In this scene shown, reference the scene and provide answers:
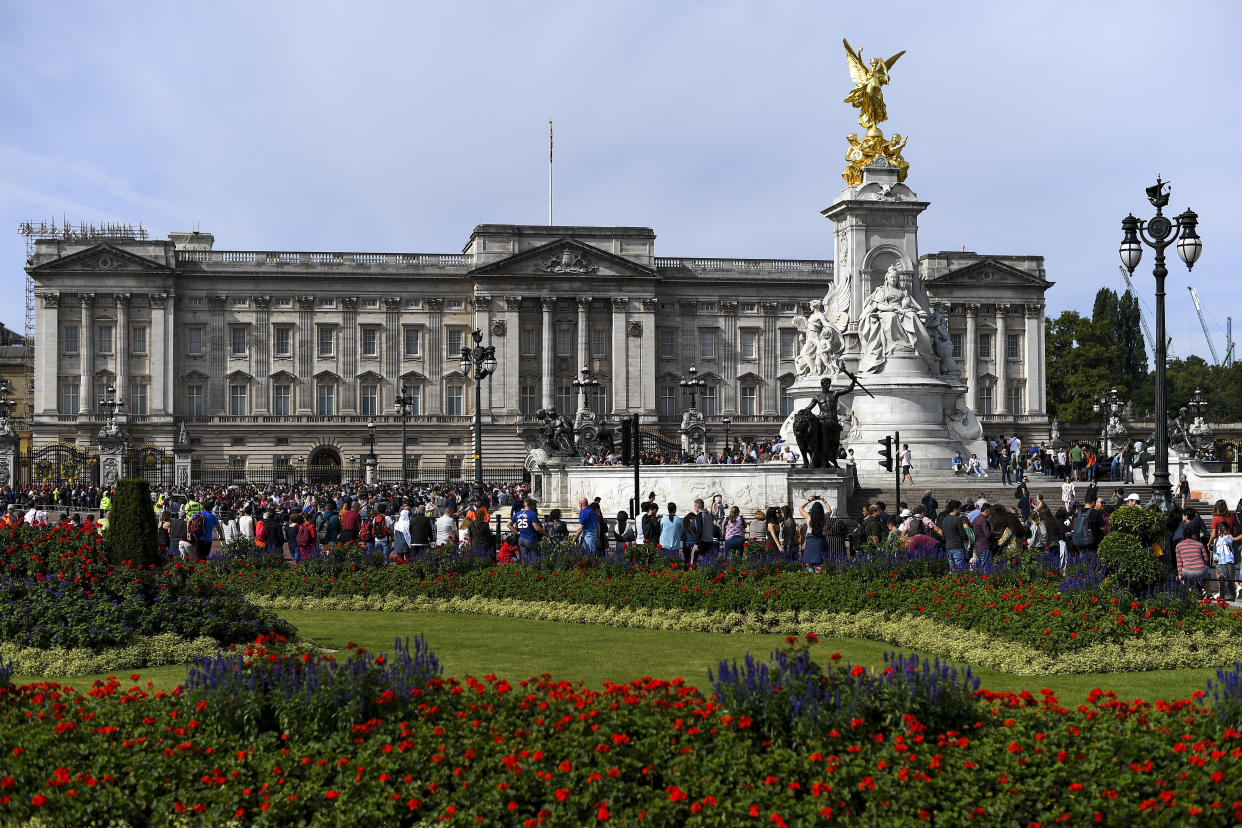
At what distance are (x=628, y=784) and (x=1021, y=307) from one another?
83.4m

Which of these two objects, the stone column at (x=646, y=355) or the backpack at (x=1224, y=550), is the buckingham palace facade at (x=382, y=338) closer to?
the stone column at (x=646, y=355)

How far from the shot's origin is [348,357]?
7975 centimetres

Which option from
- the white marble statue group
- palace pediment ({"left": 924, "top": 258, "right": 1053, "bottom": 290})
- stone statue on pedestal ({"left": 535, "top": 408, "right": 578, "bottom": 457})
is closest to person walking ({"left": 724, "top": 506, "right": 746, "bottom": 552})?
the white marble statue group

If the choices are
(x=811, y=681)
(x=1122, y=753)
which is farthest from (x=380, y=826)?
(x=1122, y=753)

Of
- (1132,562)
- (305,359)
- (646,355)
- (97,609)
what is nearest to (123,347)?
(305,359)

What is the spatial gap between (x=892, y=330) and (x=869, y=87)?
724 cm

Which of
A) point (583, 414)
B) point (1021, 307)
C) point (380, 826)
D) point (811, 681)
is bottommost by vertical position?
point (380, 826)

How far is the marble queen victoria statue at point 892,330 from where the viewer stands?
3403 cm

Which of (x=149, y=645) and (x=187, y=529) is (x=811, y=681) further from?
(x=187, y=529)

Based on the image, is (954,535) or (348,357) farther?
(348,357)

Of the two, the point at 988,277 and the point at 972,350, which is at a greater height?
the point at 988,277

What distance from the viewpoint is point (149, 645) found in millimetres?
12438

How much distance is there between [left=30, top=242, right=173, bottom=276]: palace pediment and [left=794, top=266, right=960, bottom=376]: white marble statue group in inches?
2050

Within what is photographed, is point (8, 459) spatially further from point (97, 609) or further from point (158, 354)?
point (97, 609)
